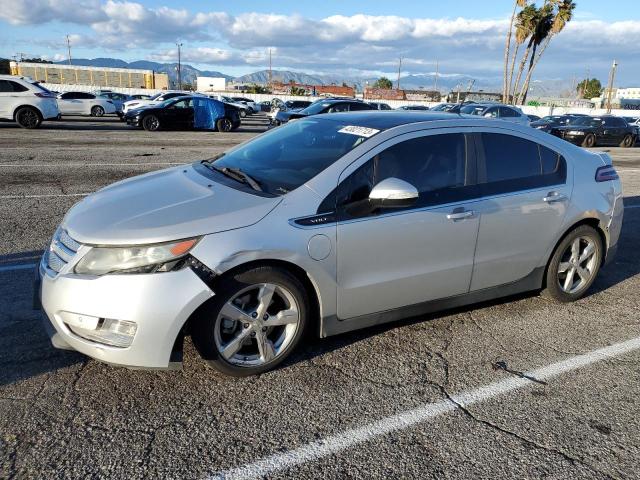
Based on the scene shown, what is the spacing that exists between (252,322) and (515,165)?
8.00ft

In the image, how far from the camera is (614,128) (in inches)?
974

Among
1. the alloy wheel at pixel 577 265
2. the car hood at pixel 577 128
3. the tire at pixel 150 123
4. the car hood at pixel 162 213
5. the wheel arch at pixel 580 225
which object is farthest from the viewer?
the car hood at pixel 577 128

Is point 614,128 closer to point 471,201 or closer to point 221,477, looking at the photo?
point 471,201

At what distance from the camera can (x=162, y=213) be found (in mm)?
3205

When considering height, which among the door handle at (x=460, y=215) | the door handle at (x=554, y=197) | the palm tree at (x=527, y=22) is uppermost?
the palm tree at (x=527, y=22)

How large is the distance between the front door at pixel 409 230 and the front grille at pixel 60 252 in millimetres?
1571

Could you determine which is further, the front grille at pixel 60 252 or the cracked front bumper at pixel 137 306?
the front grille at pixel 60 252

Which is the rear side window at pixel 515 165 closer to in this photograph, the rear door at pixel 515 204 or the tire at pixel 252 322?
the rear door at pixel 515 204

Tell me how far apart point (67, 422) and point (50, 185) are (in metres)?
7.18

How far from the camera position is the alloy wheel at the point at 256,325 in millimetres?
3209

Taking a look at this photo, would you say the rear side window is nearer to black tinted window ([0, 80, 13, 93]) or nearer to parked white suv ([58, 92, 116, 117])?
black tinted window ([0, 80, 13, 93])

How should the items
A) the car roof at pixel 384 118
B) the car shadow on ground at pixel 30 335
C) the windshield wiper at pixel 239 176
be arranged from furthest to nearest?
the car roof at pixel 384 118
the windshield wiper at pixel 239 176
the car shadow on ground at pixel 30 335

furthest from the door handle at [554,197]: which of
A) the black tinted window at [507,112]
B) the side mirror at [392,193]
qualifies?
the black tinted window at [507,112]

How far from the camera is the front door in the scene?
11.4 feet
